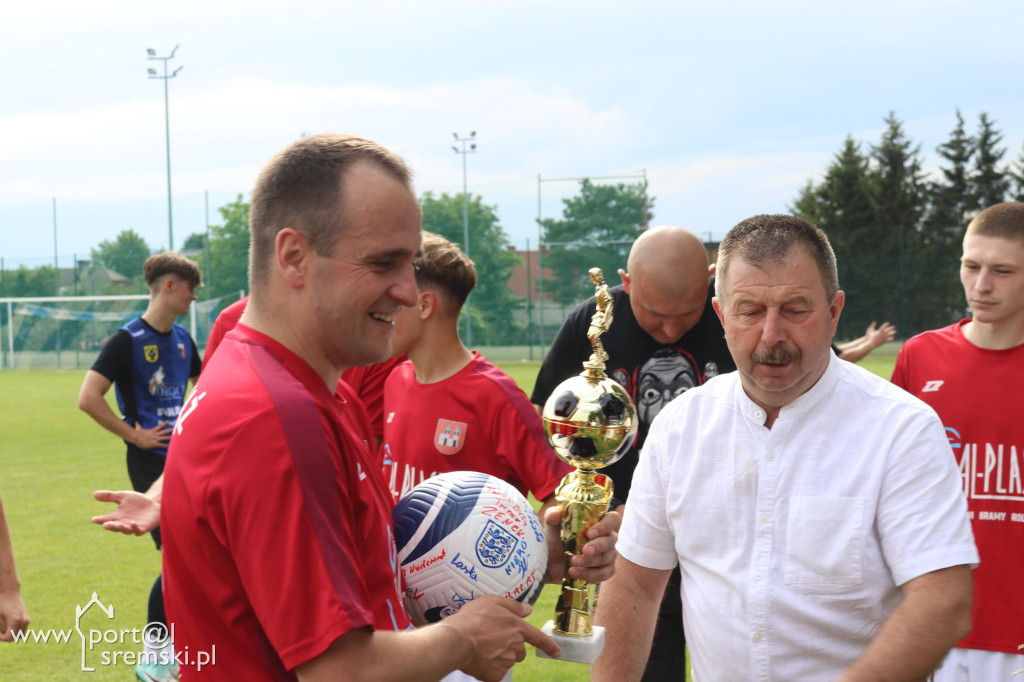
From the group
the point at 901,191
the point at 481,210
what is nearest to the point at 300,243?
the point at 481,210

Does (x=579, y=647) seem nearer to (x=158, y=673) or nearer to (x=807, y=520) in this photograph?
(x=807, y=520)

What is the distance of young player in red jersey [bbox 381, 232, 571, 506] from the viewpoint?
3.76 meters

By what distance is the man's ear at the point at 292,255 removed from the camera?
1987mm

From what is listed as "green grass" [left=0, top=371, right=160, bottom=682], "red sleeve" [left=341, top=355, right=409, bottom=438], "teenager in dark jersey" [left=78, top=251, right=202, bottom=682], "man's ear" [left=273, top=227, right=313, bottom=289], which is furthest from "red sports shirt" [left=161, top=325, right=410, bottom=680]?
"teenager in dark jersey" [left=78, top=251, right=202, bottom=682]

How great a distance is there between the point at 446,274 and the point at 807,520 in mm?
2164

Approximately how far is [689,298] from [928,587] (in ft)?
7.14

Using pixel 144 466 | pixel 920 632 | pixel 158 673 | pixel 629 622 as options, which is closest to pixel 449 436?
pixel 629 622

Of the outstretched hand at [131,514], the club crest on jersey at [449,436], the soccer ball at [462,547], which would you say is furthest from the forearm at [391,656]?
the club crest on jersey at [449,436]

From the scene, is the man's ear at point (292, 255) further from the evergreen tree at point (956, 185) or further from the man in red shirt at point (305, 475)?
the evergreen tree at point (956, 185)

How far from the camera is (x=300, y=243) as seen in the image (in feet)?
6.54

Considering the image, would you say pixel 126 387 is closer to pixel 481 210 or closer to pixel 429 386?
pixel 429 386

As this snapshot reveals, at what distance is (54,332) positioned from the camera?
127 feet

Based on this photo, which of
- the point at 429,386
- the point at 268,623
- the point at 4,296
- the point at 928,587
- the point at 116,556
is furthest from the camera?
the point at 4,296

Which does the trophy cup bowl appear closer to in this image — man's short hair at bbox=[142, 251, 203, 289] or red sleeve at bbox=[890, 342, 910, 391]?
red sleeve at bbox=[890, 342, 910, 391]
